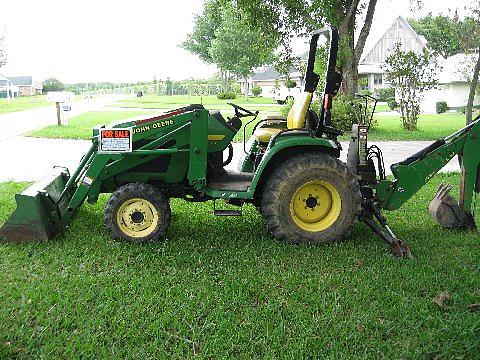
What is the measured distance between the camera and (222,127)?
5.21m

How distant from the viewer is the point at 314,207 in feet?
17.0

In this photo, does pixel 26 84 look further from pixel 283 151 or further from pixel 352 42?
pixel 283 151

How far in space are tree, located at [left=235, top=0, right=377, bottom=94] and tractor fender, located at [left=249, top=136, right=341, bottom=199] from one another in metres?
8.83

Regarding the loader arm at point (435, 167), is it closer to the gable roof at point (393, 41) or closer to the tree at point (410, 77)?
the tree at point (410, 77)

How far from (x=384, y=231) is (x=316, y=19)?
10.4 m

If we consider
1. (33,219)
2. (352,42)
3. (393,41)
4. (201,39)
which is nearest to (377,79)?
(393,41)

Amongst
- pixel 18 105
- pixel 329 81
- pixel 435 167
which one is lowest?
pixel 18 105

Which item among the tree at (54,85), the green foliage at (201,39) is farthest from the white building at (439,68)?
the tree at (54,85)

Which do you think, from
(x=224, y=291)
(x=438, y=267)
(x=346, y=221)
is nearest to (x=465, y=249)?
(x=438, y=267)

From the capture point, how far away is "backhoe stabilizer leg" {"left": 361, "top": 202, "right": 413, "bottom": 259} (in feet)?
15.2

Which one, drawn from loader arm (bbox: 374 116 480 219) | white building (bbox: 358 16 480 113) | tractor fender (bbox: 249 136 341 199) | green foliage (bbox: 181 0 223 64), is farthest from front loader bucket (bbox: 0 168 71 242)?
green foliage (bbox: 181 0 223 64)

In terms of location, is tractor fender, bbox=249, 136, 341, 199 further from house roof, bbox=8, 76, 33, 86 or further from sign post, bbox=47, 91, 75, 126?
house roof, bbox=8, 76, 33, 86

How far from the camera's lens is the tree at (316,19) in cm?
1388

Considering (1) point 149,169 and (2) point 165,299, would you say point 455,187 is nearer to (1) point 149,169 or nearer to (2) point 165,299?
(1) point 149,169
